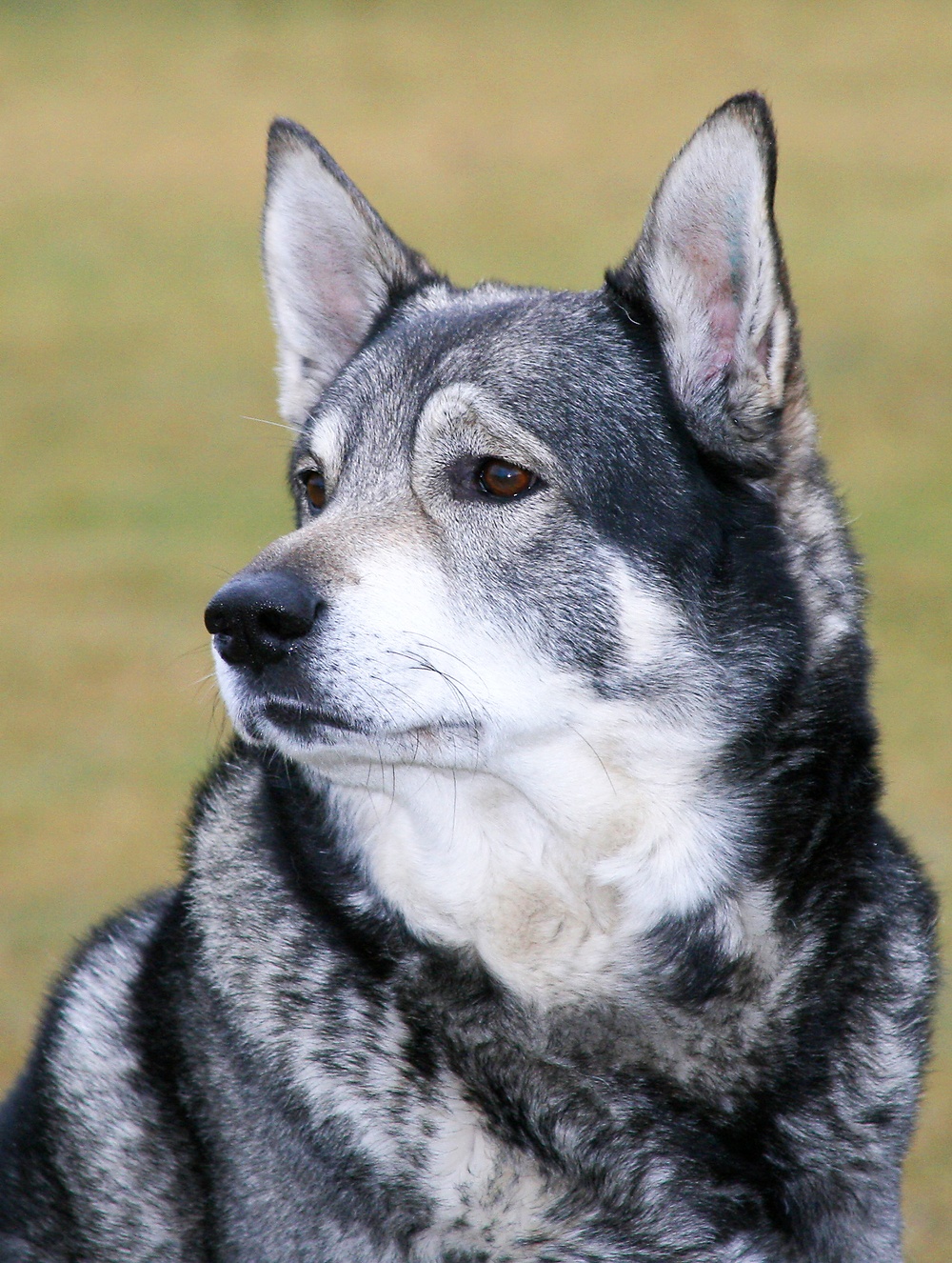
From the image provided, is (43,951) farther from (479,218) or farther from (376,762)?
(479,218)

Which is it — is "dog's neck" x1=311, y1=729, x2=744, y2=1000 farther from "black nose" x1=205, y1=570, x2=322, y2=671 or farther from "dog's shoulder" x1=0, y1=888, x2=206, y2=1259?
"dog's shoulder" x1=0, y1=888, x2=206, y2=1259

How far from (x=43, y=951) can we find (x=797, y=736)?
4.78m

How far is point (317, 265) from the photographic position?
4176 millimetres

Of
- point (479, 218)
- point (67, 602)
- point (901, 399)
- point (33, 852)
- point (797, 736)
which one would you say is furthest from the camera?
point (479, 218)

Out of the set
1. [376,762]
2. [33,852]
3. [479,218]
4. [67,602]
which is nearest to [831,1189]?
[376,762]

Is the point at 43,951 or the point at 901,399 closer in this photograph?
the point at 43,951

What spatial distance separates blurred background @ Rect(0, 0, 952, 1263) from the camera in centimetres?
947

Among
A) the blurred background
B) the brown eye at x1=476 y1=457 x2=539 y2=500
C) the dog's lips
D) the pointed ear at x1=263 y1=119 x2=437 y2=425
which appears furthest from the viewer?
the blurred background

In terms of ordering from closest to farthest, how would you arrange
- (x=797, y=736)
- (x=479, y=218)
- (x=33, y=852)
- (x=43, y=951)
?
(x=797, y=736), (x=43, y=951), (x=33, y=852), (x=479, y=218)

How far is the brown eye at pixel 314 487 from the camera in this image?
3.90m

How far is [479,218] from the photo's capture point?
2261 centimetres

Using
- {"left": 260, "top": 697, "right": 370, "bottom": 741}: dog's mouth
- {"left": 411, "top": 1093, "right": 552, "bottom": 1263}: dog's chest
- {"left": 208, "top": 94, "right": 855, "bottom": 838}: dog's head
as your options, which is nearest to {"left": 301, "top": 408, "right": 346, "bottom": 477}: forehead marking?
{"left": 208, "top": 94, "right": 855, "bottom": 838}: dog's head

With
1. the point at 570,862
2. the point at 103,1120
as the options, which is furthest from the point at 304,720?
the point at 103,1120

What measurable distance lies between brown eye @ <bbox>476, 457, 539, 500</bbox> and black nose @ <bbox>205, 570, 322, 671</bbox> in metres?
0.53
